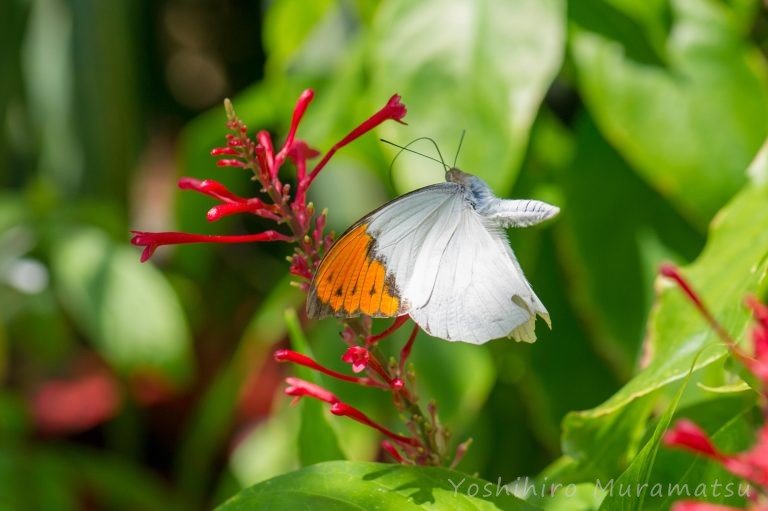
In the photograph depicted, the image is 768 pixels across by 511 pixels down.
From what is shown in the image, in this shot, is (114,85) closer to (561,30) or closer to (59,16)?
(59,16)

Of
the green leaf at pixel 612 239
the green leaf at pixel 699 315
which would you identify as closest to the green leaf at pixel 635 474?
the green leaf at pixel 699 315

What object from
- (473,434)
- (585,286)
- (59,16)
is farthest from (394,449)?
(59,16)

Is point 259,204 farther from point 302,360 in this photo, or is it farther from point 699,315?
point 699,315

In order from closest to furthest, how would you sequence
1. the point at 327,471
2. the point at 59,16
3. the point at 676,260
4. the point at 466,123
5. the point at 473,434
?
the point at 327,471 → the point at 466,123 → the point at 676,260 → the point at 473,434 → the point at 59,16

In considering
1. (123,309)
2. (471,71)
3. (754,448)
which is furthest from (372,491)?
(123,309)

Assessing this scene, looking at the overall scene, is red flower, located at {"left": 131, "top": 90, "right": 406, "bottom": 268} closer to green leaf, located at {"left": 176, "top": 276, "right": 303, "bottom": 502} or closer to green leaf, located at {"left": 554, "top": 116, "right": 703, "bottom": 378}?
green leaf, located at {"left": 554, "top": 116, "right": 703, "bottom": 378}

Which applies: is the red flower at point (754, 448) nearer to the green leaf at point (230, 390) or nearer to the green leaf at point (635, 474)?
the green leaf at point (635, 474)

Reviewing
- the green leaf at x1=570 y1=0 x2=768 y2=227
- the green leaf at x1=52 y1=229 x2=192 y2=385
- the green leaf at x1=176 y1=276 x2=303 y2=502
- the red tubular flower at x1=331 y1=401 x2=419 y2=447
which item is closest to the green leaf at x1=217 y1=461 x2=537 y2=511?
the red tubular flower at x1=331 y1=401 x2=419 y2=447
